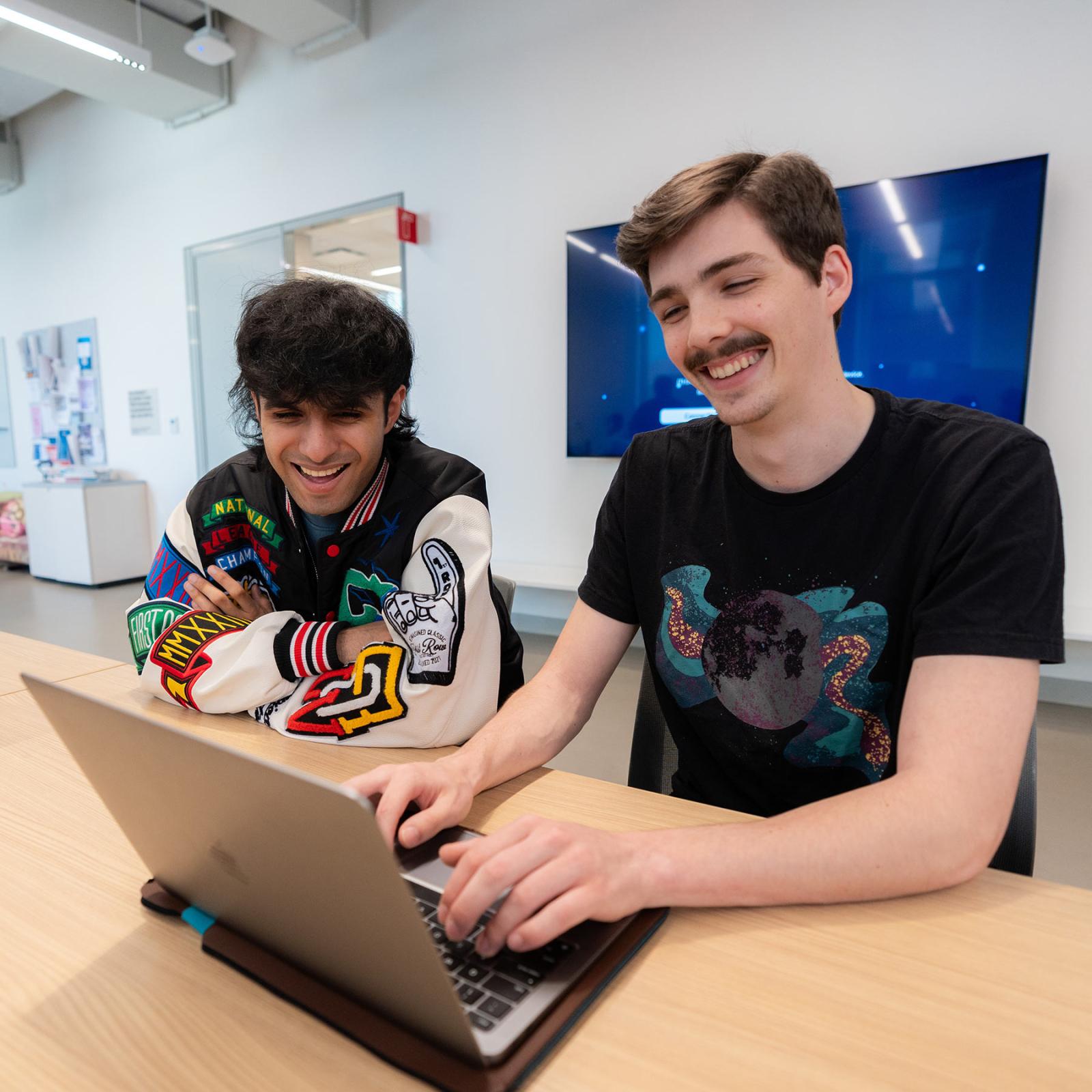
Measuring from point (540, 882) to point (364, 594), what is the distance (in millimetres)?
757

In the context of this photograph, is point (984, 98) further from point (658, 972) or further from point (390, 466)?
point (658, 972)

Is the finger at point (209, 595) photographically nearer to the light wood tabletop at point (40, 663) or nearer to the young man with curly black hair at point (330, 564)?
the young man with curly black hair at point (330, 564)

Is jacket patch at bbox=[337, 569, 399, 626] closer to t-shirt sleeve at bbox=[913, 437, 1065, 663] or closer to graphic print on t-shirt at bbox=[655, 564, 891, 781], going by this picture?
graphic print on t-shirt at bbox=[655, 564, 891, 781]

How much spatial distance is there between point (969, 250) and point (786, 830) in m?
2.51

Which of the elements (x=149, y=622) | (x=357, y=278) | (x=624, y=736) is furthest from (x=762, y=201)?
(x=357, y=278)

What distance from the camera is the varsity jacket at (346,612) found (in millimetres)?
982

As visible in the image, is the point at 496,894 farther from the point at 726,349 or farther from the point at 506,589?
the point at 506,589

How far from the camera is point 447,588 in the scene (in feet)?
3.50

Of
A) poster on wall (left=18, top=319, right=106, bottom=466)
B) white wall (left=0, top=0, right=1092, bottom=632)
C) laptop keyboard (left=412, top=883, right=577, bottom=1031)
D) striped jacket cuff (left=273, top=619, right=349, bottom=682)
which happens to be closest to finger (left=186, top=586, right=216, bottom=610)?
striped jacket cuff (left=273, top=619, right=349, bottom=682)

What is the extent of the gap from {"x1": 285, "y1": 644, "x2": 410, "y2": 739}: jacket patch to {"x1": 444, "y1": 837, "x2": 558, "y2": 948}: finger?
1.53 feet

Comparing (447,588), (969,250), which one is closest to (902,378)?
(969,250)

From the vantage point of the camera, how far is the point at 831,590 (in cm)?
86

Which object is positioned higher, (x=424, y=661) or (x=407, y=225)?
(x=407, y=225)

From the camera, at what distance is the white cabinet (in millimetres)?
4969
